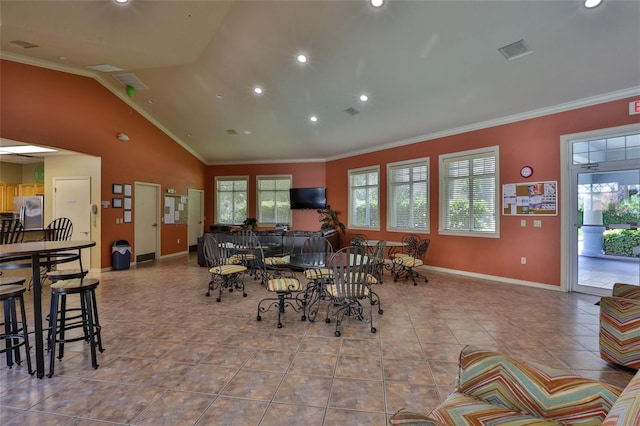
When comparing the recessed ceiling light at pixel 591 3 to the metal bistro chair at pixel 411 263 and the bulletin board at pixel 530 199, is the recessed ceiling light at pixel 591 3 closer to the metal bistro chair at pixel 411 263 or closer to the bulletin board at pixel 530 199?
the bulletin board at pixel 530 199

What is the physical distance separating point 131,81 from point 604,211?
892 centimetres

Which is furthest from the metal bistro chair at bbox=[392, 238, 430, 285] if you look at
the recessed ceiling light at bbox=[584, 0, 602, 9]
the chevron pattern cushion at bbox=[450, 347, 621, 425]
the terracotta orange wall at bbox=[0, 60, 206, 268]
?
the terracotta orange wall at bbox=[0, 60, 206, 268]

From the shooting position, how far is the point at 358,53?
4.34 m

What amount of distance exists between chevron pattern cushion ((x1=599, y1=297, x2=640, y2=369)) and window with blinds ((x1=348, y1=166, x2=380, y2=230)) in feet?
17.0

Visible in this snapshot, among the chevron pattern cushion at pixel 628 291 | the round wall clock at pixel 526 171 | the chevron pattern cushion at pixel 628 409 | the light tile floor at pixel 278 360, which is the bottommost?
the light tile floor at pixel 278 360

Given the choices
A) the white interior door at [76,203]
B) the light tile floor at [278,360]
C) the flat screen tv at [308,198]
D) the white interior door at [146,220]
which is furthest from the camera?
the flat screen tv at [308,198]

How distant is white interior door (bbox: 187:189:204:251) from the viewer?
9.20 meters

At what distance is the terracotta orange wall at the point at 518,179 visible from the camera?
4.44 metres

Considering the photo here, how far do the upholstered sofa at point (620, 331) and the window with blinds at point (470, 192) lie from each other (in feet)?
9.95

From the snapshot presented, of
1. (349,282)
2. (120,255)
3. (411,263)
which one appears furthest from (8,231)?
(411,263)

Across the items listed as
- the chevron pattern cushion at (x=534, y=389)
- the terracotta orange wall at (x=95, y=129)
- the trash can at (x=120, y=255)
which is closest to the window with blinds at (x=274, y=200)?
the terracotta orange wall at (x=95, y=129)

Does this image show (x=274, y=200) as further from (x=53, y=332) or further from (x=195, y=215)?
(x=53, y=332)

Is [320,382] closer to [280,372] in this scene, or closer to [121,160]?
[280,372]

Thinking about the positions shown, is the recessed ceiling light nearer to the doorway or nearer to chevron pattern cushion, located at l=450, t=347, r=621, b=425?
the doorway
